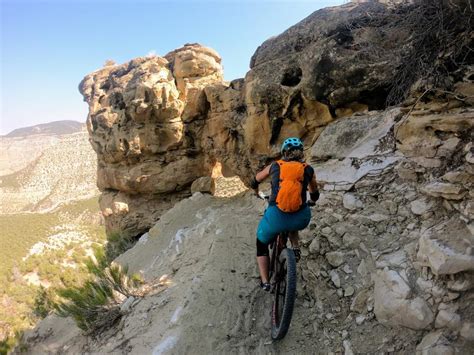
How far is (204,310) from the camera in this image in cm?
399

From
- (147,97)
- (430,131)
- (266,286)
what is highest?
(147,97)

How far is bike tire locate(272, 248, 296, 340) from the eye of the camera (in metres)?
3.14

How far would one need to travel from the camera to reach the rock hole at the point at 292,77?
787 cm

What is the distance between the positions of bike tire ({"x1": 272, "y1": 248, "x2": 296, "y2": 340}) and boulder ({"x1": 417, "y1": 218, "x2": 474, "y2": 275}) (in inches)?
51.1

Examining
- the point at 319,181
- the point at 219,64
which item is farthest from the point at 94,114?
the point at 319,181

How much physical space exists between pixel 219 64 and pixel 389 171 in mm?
11296

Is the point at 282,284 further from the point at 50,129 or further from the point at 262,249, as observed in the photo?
the point at 50,129

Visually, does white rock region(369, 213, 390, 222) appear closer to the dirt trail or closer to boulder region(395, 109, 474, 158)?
boulder region(395, 109, 474, 158)

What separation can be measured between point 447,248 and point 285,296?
1.58 metres

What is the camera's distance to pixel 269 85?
8250 mm

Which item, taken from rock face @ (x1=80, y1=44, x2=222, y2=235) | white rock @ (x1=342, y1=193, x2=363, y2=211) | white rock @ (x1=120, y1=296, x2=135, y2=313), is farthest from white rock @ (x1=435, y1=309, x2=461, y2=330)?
rock face @ (x1=80, y1=44, x2=222, y2=235)

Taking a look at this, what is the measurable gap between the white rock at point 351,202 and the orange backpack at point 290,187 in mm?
1608

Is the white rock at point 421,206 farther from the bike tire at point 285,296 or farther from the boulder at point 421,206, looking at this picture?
the bike tire at point 285,296

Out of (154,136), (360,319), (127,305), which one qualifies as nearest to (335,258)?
(360,319)
